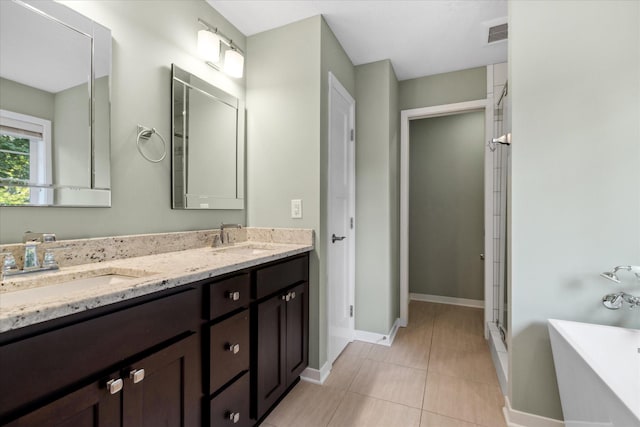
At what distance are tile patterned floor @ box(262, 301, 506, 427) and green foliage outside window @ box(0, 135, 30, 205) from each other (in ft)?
4.91

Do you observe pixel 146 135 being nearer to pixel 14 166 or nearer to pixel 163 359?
pixel 14 166

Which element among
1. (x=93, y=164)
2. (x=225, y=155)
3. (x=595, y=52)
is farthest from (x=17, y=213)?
(x=595, y=52)

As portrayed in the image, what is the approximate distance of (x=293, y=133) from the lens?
1.95 meters

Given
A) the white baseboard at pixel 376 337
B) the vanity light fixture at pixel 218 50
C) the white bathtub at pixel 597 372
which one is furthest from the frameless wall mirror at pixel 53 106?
the white baseboard at pixel 376 337

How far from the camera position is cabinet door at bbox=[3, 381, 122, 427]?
642 millimetres

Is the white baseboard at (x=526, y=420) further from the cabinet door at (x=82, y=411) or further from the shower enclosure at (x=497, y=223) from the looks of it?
the cabinet door at (x=82, y=411)

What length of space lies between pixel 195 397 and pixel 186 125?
54.1 inches

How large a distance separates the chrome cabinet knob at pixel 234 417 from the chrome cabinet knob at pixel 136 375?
21.1 inches

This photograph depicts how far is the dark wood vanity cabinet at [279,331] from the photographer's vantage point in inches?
55.3

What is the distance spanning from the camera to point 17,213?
104 cm

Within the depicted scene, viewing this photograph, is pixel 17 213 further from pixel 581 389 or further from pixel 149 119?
pixel 581 389

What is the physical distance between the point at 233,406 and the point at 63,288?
816mm

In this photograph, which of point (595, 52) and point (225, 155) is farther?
point (225, 155)

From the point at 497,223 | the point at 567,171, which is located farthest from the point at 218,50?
the point at 497,223
